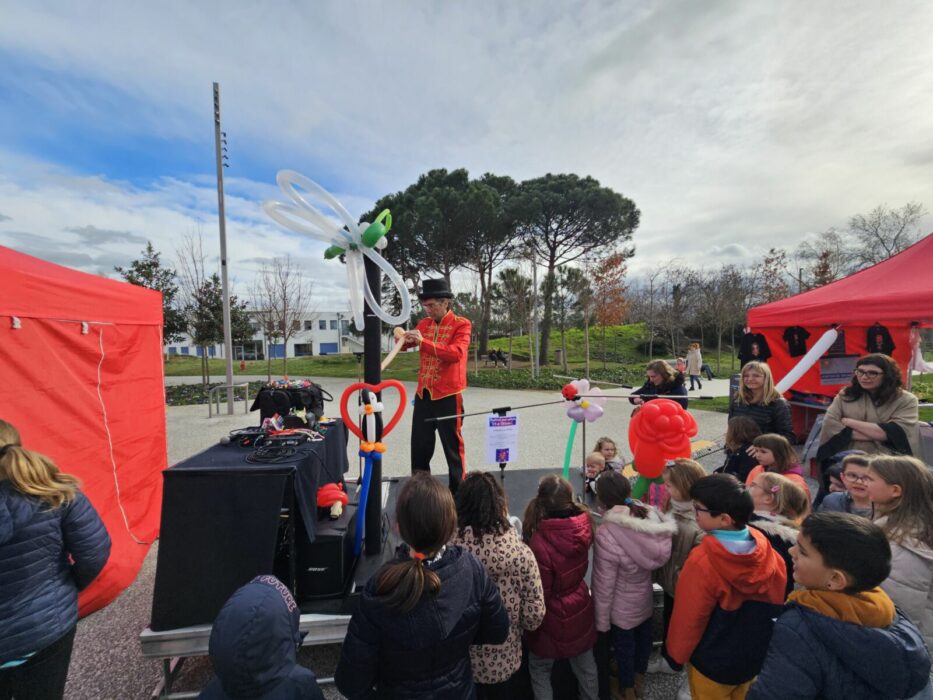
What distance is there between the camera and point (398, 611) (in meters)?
1.29

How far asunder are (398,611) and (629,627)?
4.21ft

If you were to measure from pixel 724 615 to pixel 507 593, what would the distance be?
2.75ft

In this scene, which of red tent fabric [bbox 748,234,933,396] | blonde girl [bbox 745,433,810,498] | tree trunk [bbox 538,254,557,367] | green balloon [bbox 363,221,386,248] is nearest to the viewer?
green balloon [bbox 363,221,386,248]

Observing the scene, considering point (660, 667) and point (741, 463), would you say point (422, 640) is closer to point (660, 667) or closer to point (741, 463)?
point (660, 667)

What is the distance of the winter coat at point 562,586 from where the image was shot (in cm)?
187

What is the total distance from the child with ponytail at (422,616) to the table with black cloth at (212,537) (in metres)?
0.87

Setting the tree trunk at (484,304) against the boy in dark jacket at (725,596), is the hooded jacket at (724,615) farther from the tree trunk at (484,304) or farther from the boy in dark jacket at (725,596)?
the tree trunk at (484,304)

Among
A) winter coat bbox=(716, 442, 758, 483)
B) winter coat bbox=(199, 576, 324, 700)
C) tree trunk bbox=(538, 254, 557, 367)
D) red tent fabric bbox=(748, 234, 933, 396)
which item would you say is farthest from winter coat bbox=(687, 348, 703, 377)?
winter coat bbox=(199, 576, 324, 700)

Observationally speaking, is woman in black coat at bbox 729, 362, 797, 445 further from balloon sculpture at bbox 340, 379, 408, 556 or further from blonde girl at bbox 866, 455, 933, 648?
balloon sculpture at bbox 340, 379, 408, 556

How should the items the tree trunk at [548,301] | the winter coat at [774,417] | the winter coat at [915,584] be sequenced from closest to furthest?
1. the winter coat at [915,584]
2. the winter coat at [774,417]
3. the tree trunk at [548,301]

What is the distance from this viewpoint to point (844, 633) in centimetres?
117

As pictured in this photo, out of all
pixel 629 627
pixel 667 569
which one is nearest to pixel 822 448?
pixel 667 569

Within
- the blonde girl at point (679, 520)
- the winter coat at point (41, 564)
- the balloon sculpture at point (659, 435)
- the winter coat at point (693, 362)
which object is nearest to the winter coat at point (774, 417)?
the balloon sculpture at point (659, 435)

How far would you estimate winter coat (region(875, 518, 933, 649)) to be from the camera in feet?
5.61
